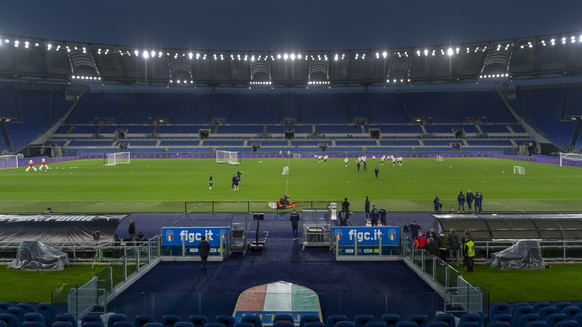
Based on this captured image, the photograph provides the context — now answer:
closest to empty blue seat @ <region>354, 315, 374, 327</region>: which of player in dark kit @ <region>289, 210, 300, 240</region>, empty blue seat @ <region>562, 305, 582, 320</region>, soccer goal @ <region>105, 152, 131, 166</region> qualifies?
empty blue seat @ <region>562, 305, 582, 320</region>

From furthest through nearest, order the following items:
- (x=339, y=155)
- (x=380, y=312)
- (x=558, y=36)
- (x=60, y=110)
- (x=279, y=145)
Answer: (x=60, y=110), (x=279, y=145), (x=339, y=155), (x=558, y=36), (x=380, y=312)

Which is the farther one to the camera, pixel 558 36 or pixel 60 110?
pixel 60 110

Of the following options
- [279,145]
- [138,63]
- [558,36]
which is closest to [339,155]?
[279,145]

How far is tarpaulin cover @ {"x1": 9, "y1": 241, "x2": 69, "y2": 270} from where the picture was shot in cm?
1722

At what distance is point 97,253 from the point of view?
18.2 meters

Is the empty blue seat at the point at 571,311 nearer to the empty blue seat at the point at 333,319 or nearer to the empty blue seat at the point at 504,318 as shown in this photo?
the empty blue seat at the point at 504,318

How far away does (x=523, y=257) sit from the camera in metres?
17.2

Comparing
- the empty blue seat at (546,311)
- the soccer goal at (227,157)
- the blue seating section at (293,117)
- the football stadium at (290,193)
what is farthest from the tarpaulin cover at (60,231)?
the blue seating section at (293,117)

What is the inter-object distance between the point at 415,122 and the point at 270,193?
76.0 meters

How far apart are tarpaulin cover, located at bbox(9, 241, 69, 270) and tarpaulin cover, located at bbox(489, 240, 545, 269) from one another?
57.0 feet

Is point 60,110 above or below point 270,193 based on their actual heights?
above

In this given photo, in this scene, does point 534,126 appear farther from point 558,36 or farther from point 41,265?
point 41,265

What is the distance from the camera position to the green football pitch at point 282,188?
31797 mm

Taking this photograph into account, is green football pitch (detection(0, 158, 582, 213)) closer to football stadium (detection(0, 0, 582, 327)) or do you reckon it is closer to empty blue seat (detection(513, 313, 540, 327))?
football stadium (detection(0, 0, 582, 327))
